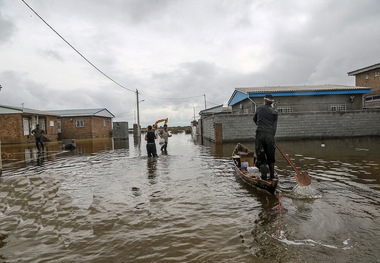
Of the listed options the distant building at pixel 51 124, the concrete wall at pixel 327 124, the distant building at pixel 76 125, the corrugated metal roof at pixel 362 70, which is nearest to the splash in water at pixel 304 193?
the concrete wall at pixel 327 124

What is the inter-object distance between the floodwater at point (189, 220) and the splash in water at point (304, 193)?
0.02 m

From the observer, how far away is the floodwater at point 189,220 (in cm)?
331

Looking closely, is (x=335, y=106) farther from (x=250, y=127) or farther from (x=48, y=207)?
(x=48, y=207)

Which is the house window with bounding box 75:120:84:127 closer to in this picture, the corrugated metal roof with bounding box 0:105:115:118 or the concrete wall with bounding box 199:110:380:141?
the corrugated metal roof with bounding box 0:105:115:118

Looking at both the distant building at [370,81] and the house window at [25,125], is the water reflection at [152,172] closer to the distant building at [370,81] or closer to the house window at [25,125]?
the house window at [25,125]

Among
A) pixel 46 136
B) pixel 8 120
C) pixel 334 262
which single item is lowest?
pixel 334 262

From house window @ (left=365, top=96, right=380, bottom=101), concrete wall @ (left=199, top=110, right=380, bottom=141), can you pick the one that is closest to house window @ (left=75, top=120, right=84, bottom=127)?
concrete wall @ (left=199, top=110, right=380, bottom=141)

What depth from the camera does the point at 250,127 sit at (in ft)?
65.9

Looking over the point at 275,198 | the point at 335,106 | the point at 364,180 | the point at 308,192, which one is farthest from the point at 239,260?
the point at 335,106

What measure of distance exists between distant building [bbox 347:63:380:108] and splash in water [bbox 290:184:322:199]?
92.8 feet

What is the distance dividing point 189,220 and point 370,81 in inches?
1485

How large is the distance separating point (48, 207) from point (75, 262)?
2.70 m

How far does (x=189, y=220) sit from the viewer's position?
4438mm

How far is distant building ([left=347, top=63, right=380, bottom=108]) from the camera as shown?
2735 cm
